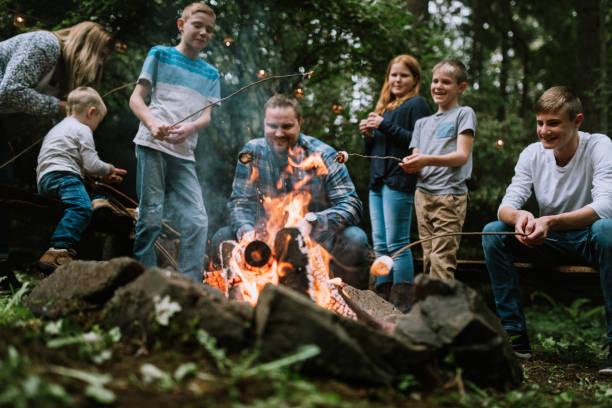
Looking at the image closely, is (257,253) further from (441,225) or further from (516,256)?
(516,256)

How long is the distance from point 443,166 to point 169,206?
2374mm

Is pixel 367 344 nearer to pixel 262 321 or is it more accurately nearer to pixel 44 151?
pixel 262 321

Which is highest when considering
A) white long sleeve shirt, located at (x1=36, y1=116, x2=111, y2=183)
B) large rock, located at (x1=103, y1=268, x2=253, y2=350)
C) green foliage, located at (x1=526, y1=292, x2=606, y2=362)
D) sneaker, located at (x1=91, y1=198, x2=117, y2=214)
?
white long sleeve shirt, located at (x1=36, y1=116, x2=111, y2=183)

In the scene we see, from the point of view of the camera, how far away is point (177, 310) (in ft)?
6.58

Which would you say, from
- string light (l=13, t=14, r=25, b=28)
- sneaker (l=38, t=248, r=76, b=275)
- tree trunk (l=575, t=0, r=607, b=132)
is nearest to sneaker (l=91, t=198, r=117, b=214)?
sneaker (l=38, t=248, r=76, b=275)

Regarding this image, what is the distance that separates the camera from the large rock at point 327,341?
1.86m

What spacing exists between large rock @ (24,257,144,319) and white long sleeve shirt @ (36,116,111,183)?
5.51ft

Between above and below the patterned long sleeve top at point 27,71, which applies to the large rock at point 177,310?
below

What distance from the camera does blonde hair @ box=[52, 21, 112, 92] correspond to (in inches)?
161

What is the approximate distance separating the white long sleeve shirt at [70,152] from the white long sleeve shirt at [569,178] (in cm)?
328

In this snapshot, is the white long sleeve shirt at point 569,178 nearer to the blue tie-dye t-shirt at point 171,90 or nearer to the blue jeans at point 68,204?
the blue tie-dye t-shirt at point 171,90

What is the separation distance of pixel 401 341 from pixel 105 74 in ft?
16.4

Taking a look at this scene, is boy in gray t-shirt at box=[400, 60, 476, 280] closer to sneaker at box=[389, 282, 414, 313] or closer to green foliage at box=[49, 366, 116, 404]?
sneaker at box=[389, 282, 414, 313]

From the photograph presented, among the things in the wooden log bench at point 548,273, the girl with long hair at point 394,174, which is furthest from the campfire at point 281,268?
the wooden log bench at point 548,273
